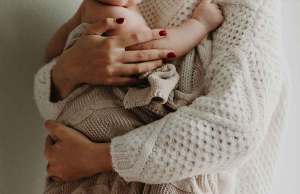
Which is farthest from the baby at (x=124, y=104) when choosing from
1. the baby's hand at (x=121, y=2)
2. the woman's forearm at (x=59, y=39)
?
the woman's forearm at (x=59, y=39)

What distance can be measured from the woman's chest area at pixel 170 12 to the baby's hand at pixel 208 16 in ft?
0.08

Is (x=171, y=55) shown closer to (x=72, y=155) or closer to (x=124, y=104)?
(x=124, y=104)

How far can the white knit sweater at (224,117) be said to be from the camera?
0.98 m

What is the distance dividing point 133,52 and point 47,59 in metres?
0.34

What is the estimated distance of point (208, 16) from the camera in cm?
113

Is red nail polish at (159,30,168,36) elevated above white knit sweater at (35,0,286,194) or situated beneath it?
elevated above

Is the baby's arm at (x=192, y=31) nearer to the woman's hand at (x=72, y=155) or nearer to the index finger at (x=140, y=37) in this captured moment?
the index finger at (x=140, y=37)

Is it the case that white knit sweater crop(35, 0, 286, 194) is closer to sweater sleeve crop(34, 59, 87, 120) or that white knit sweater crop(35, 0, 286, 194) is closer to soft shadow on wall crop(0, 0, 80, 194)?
sweater sleeve crop(34, 59, 87, 120)

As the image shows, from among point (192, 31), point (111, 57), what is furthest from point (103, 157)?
point (192, 31)

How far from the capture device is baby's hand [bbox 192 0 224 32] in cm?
113

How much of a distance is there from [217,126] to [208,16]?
276mm

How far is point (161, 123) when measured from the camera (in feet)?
3.31

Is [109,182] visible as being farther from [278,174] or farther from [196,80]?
[278,174]

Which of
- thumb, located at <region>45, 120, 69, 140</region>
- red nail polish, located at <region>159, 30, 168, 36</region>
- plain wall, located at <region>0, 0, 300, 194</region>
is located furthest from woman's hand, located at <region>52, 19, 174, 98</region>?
plain wall, located at <region>0, 0, 300, 194</region>
